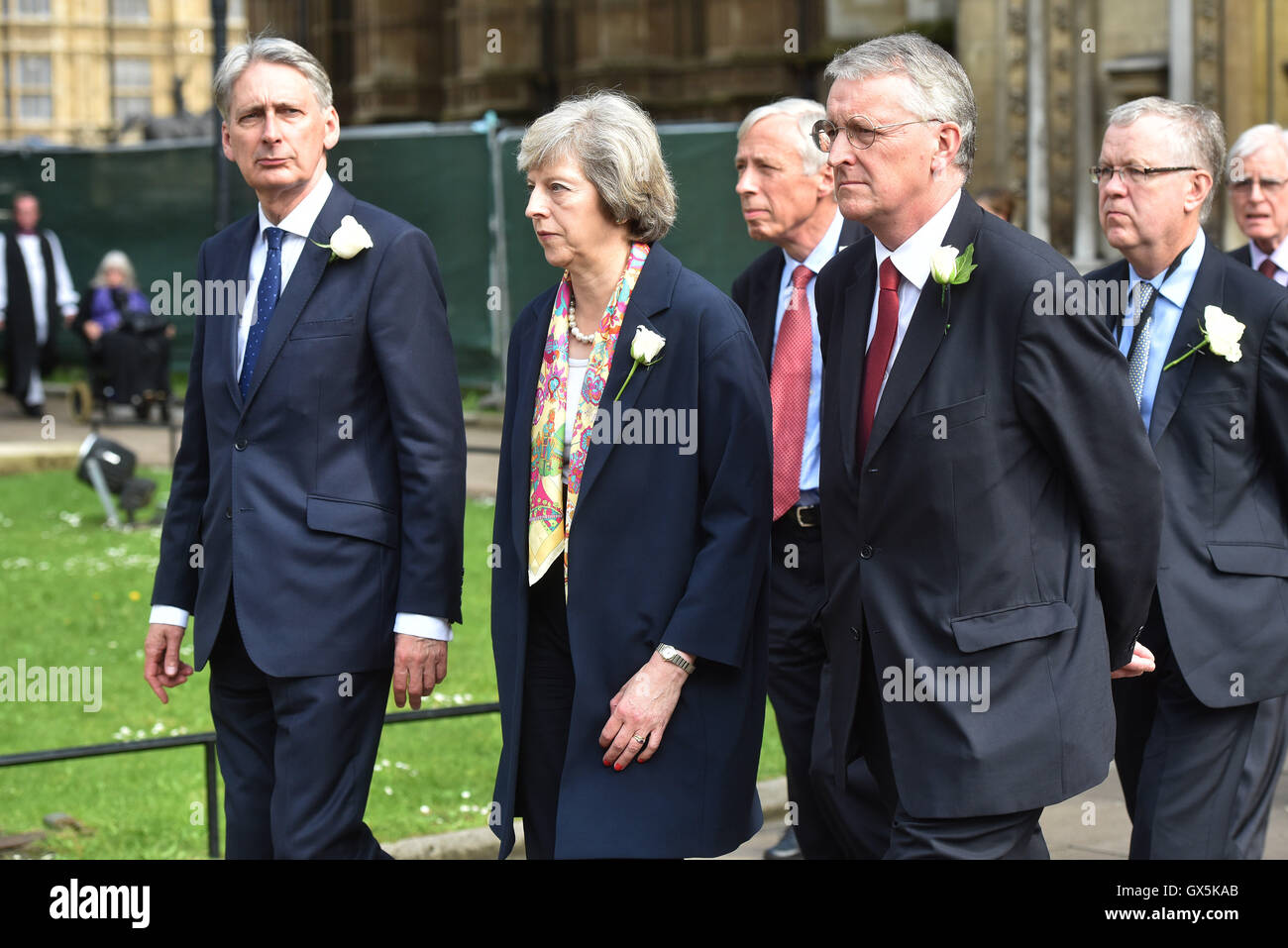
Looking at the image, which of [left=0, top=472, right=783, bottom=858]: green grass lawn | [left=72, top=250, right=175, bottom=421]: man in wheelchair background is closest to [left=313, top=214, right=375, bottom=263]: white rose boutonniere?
[left=0, top=472, right=783, bottom=858]: green grass lawn

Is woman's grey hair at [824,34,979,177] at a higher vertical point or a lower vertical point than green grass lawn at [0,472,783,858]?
higher

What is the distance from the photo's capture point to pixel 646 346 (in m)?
3.94

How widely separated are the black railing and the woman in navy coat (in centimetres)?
128

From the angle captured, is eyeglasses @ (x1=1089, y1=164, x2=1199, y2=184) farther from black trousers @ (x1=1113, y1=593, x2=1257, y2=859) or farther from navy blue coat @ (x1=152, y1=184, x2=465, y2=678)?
navy blue coat @ (x1=152, y1=184, x2=465, y2=678)

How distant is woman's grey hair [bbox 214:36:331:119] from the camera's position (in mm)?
4410

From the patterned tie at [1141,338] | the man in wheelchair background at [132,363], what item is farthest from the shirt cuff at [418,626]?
the man in wheelchair background at [132,363]

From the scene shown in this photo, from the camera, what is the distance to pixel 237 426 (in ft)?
14.5

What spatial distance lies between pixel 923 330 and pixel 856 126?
0.44 meters

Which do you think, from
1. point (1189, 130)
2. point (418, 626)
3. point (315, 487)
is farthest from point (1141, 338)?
point (315, 487)

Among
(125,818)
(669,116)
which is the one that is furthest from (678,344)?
(669,116)

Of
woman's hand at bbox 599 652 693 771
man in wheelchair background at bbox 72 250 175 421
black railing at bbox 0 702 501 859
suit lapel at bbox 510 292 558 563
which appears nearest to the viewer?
woman's hand at bbox 599 652 693 771

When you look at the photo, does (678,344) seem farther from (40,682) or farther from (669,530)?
(40,682)

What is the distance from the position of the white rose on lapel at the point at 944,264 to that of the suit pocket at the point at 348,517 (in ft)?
5.03
